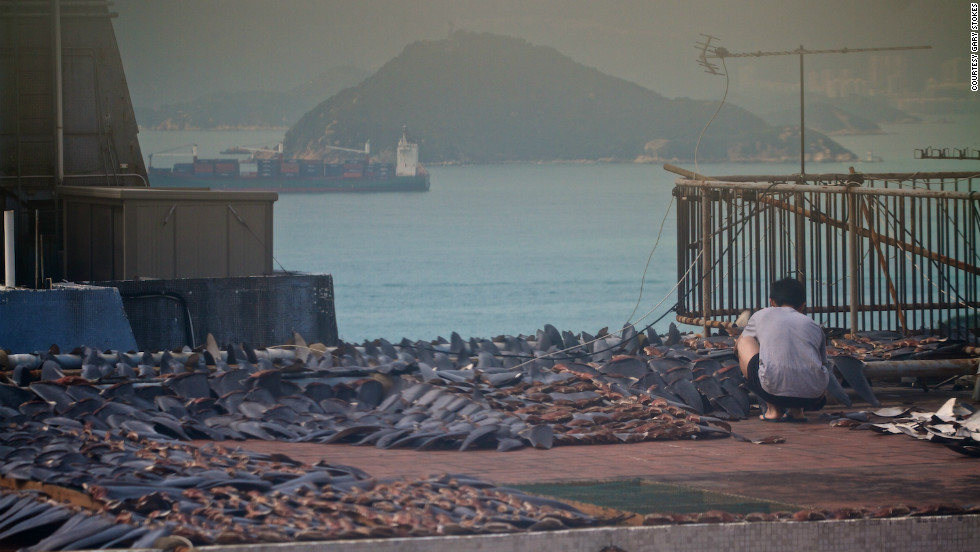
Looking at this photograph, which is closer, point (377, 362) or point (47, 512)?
point (47, 512)

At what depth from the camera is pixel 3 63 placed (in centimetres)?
1541

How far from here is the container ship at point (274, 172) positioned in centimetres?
12525

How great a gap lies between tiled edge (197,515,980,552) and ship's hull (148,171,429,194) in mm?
118123

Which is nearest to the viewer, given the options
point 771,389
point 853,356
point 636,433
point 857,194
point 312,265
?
point 636,433

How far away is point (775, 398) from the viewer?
8312mm

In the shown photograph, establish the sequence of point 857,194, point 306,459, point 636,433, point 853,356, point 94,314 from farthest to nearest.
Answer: point 94,314, point 857,194, point 853,356, point 636,433, point 306,459

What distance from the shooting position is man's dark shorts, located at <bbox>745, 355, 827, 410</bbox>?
27.2ft

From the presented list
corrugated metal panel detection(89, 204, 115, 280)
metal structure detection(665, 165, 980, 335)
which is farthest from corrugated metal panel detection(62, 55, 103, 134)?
metal structure detection(665, 165, 980, 335)

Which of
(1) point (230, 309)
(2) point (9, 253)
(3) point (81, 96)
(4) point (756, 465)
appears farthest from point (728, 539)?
(3) point (81, 96)

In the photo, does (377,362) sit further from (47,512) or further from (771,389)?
(47,512)

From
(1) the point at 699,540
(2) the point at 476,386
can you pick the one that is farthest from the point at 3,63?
(1) the point at 699,540

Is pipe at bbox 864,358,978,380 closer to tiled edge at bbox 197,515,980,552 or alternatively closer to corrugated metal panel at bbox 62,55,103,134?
tiled edge at bbox 197,515,980,552

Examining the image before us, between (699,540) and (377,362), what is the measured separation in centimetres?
487

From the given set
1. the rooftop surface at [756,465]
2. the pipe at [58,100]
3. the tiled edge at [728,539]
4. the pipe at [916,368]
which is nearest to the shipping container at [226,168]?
the pipe at [58,100]
